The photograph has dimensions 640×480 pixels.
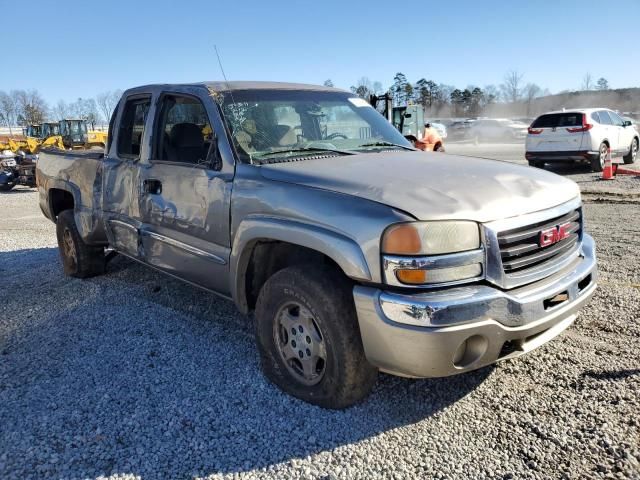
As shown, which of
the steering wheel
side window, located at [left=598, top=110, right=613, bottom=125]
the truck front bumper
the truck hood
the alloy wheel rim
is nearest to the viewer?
the truck front bumper

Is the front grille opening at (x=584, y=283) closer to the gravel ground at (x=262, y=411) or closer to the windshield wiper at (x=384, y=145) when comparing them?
the gravel ground at (x=262, y=411)

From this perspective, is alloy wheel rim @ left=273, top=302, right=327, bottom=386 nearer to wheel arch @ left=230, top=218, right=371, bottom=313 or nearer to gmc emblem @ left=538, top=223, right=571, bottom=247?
wheel arch @ left=230, top=218, right=371, bottom=313

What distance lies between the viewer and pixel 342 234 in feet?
8.81

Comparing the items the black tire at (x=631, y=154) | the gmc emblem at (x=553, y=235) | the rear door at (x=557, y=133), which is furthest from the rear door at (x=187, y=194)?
the black tire at (x=631, y=154)

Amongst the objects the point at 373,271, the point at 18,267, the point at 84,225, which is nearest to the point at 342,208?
the point at 373,271

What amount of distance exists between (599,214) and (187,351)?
7.21 meters

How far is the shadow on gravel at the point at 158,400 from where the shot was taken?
2680 millimetres

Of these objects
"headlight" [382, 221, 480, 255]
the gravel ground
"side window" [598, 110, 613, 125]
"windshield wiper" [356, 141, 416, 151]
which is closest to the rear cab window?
"side window" [598, 110, 613, 125]

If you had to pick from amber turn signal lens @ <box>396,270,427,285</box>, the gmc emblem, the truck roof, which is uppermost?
the truck roof

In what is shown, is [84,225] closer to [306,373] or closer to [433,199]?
[306,373]

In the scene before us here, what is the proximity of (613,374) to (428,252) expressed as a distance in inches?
67.7

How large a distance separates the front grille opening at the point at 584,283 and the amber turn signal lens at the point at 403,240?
1223 millimetres

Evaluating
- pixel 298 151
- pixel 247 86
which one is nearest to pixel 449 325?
pixel 298 151

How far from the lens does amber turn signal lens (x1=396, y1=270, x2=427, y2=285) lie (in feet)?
8.27
